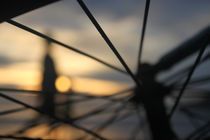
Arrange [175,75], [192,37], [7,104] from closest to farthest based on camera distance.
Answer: [192,37], [175,75], [7,104]

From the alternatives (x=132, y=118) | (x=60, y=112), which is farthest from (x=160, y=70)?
(x=132, y=118)

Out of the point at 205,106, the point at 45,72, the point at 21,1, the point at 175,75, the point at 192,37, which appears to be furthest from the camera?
the point at 45,72

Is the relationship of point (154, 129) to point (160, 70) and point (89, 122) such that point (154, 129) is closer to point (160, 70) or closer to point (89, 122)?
point (160, 70)

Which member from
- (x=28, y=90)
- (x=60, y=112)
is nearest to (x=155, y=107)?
(x=60, y=112)

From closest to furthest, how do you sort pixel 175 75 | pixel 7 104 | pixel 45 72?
pixel 175 75 < pixel 7 104 < pixel 45 72

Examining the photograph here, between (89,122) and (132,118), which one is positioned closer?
(89,122)

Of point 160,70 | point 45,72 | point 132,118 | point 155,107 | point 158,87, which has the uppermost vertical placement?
point 45,72

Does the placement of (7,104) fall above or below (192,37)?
above

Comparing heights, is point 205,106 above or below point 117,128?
below

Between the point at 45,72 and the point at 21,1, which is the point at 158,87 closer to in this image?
the point at 21,1
